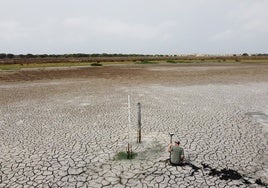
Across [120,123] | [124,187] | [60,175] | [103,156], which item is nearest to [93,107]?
[120,123]

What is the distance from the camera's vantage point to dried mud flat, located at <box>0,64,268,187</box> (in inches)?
288

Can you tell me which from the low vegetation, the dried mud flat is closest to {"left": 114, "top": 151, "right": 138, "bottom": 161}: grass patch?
the dried mud flat

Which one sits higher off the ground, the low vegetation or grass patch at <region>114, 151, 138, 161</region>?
the low vegetation

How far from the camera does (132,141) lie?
A: 985 cm

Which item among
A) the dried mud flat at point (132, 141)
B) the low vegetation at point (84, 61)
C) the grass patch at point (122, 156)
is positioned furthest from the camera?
the low vegetation at point (84, 61)

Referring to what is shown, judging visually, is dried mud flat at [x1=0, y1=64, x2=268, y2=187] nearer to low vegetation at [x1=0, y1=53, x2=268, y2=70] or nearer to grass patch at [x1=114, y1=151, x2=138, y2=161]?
grass patch at [x1=114, y1=151, x2=138, y2=161]

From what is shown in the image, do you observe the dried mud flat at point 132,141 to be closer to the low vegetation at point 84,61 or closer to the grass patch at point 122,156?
the grass patch at point 122,156

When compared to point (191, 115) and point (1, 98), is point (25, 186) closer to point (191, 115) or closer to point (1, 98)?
point (191, 115)

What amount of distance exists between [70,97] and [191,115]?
349 inches

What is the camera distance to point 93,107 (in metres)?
15.5

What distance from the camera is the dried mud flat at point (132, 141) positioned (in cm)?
731

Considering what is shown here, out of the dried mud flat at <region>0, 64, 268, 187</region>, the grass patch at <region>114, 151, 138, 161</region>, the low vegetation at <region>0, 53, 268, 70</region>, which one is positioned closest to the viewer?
the dried mud flat at <region>0, 64, 268, 187</region>

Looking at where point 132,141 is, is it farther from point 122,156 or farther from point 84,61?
point 84,61

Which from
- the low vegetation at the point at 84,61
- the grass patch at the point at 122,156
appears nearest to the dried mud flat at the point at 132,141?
the grass patch at the point at 122,156
